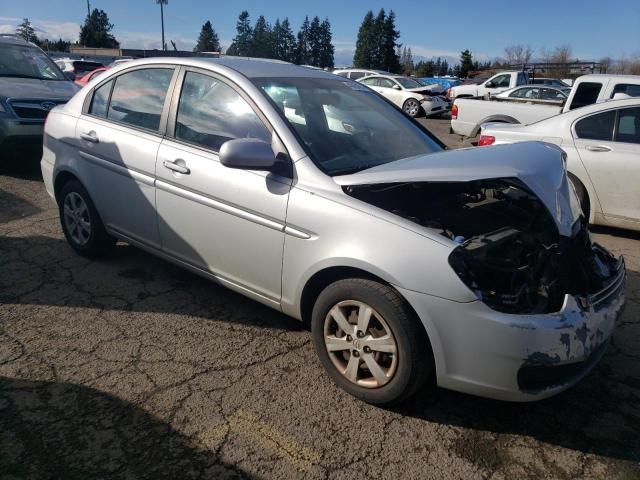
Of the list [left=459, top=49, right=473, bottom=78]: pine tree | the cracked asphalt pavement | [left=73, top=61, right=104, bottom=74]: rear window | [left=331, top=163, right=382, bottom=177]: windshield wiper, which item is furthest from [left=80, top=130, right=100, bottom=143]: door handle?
[left=459, top=49, right=473, bottom=78]: pine tree

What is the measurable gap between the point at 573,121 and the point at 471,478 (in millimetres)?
4766

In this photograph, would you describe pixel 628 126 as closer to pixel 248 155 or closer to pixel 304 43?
pixel 248 155

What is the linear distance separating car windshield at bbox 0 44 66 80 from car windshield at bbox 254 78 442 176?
22.2 feet

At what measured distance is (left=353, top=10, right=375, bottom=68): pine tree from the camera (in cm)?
7862

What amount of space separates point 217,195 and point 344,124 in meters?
1.01

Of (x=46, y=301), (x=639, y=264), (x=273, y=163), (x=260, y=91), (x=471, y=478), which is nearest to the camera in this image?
(x=471, y=478)

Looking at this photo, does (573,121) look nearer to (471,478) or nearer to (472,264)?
(472,264)

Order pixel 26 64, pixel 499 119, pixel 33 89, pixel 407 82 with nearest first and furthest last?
1. pixel 33 89
2. pixel 26 64
3. pixel 499 119
4. pixel 407 82

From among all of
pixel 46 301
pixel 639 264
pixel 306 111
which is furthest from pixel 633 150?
pixel 46 301

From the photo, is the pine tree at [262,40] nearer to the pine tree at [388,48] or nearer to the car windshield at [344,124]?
the pine tree at [388,48]

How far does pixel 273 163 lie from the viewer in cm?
296

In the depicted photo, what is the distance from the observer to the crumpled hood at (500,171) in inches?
104

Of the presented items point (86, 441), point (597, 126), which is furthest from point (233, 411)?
point (597, 126)

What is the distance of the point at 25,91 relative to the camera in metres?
7.82
